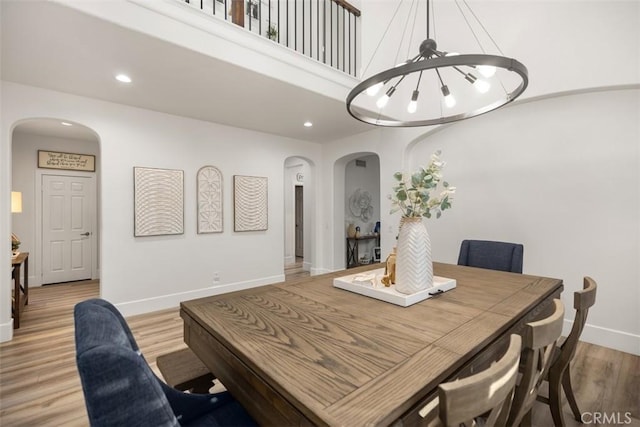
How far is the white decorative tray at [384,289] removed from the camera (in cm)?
151

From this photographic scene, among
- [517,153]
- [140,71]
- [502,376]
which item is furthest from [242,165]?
[502,376]

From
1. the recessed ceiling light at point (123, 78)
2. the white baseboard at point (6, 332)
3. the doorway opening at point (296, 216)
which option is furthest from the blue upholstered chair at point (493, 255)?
the white baseboard at point (6, 332)

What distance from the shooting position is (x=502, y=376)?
0.72 metres

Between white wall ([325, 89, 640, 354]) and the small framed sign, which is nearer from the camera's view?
white wall ([325, 89, 640, 354])

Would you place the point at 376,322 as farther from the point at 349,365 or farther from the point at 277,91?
the point at 277,91

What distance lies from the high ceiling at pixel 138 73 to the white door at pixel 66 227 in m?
2.87

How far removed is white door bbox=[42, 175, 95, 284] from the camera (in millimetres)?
5070

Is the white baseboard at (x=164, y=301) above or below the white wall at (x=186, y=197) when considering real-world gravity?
below

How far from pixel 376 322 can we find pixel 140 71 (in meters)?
2.95

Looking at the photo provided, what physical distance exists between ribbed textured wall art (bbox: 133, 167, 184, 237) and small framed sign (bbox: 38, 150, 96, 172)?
2685 millimetres

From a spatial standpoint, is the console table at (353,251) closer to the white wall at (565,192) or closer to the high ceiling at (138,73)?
the white wall at (565,192)

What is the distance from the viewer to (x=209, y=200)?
4.25 meters

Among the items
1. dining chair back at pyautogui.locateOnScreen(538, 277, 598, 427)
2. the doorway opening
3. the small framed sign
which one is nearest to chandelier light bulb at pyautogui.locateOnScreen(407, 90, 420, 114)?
dining chair back at pyautogui.locateOnScreen(538, 277, 598, 427)

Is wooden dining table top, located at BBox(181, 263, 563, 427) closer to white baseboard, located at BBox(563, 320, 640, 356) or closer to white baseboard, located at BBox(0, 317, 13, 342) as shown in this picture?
white baseboard, located at BBox(563, 320, 640, 356)
